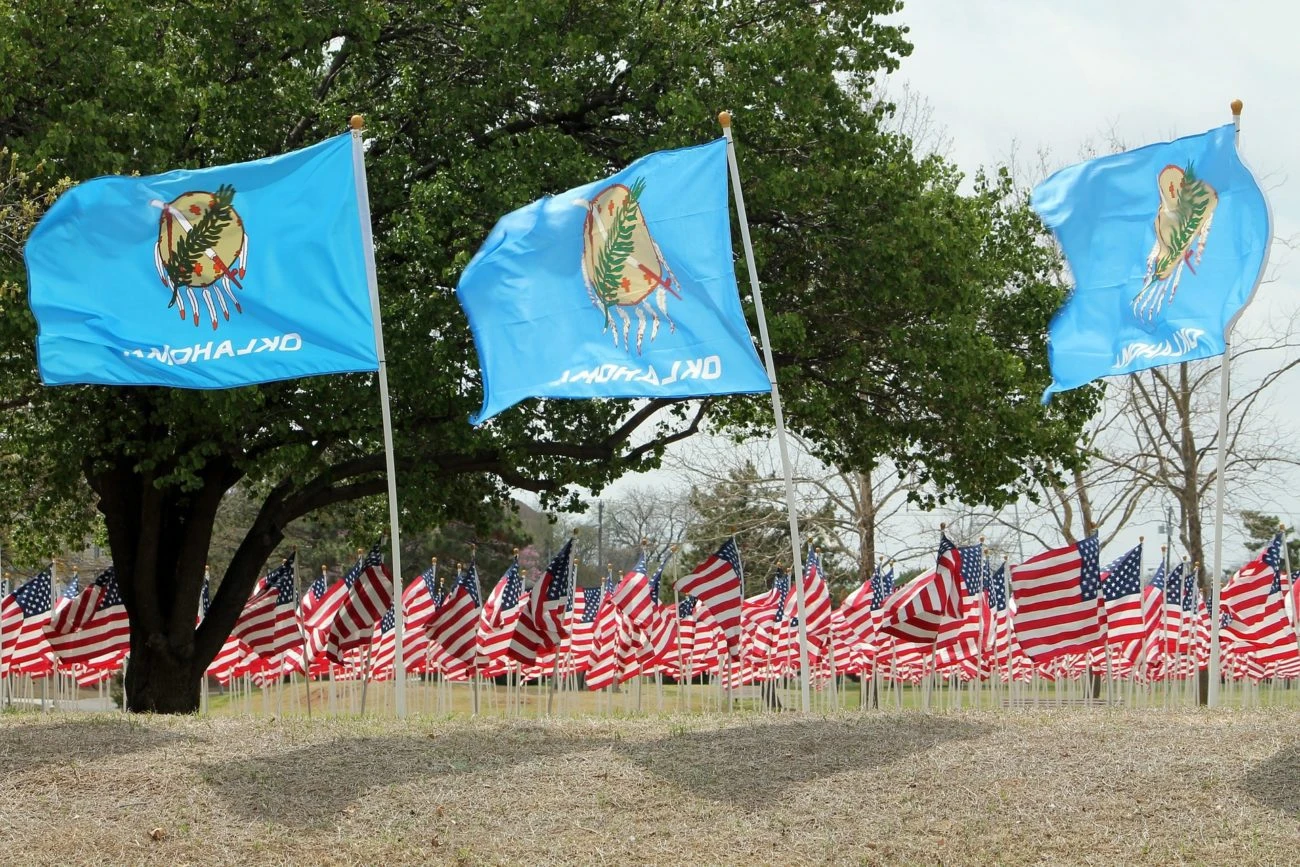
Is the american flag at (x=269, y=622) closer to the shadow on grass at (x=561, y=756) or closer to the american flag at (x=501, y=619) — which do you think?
the american flag at (x=501, y=619)

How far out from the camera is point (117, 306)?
12562mm

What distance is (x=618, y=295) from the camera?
12.4m

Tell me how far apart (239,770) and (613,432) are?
10.4 metres

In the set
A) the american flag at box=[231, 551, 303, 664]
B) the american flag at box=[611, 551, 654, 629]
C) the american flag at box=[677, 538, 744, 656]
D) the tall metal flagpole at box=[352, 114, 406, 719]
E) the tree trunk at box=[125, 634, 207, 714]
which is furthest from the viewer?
the american flag at box=[611, 551, 654, 629]

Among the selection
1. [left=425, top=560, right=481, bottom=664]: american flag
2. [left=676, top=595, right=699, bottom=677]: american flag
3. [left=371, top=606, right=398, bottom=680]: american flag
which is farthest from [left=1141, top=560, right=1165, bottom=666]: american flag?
[left=371, top=606, right=398, bottom=680]: american flag

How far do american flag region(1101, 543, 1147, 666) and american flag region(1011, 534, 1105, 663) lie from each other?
3004mm

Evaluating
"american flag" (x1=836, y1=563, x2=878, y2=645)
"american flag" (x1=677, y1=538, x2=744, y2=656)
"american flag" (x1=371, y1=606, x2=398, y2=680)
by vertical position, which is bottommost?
"american flag" (x1=371, y1=606, x2=398, y2=680)

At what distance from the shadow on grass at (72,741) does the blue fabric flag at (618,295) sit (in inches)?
140

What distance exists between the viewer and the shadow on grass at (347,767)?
9.97 metres

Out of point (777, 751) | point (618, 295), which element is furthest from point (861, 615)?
point (777, 751)

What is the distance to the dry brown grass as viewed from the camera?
919 cm

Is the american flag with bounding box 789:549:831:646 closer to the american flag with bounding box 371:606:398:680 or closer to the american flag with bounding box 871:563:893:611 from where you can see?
the american flag with bounding box 871:563:893:611

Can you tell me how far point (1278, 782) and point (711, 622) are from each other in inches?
492

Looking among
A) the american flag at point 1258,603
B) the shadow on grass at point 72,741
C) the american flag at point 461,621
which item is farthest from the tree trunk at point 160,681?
the american flag at point 1258,603
